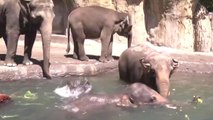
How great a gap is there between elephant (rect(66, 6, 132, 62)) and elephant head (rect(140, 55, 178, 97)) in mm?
3540

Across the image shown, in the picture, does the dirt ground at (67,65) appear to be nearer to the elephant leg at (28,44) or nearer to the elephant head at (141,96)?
the elephant leg at (28,44)

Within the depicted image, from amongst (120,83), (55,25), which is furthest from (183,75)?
(55,25)

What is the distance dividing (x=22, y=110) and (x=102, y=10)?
580cm

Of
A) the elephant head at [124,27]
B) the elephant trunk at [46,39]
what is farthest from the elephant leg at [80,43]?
the elephant trunk at [46,39]

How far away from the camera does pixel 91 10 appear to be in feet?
45.5

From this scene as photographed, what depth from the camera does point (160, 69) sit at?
9.62 metres

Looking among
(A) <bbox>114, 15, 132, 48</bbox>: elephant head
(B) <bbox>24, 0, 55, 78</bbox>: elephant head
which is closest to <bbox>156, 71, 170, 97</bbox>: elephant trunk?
(B) <bbox>24, 0, 55, 78</bbox>: elephant head

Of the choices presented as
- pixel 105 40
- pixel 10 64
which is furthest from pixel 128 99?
pixel 105 40

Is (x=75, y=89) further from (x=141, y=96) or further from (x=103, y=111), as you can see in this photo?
(x=141, y=96)

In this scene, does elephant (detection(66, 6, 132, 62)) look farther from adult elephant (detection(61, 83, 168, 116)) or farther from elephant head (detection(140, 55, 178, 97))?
adult elephant (detection(61, 83, 168, 116))

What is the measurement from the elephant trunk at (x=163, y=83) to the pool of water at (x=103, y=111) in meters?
0.25

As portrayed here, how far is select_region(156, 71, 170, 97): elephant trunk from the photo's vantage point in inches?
366

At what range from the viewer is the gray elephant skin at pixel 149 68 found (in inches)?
372

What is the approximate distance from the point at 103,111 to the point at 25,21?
3946mm
